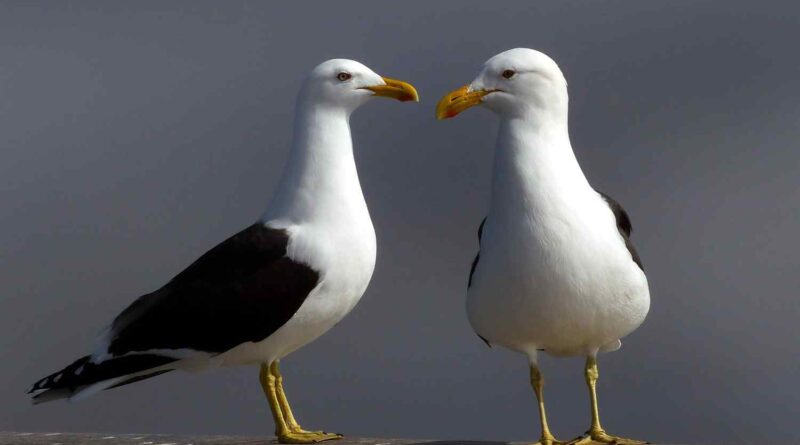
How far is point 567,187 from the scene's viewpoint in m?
10.1

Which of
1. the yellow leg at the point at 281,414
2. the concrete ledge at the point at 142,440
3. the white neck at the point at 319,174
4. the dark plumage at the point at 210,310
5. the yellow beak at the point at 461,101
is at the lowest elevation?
the concrete ledge at the point at 142,440

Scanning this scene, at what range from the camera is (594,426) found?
10586mm

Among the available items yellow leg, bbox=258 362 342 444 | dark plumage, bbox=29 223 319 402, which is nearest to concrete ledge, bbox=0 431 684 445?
yellow leg, bbox=258 362 342 444

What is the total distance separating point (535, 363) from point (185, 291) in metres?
2.97

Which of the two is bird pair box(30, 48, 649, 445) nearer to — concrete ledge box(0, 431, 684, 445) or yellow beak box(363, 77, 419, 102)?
yellow beak box(363, 77, 419, 102)

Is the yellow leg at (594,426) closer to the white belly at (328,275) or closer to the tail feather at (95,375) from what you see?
the white belly at (328,275)

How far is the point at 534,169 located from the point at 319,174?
6.53 feet

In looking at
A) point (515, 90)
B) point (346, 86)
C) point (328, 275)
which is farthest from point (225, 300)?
point (515, 90)

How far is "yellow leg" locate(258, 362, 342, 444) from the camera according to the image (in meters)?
11.4

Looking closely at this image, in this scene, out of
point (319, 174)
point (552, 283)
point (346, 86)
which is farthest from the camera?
point (346, 86)

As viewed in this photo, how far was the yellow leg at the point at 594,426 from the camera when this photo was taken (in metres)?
10.5

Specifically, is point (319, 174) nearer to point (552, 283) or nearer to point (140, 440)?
point (552, 283)

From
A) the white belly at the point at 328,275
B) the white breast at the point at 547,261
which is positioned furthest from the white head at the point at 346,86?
the white breast at the point at 547,261

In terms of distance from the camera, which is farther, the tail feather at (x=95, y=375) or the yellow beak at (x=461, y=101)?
the tail feather at (x=95, y=375)
